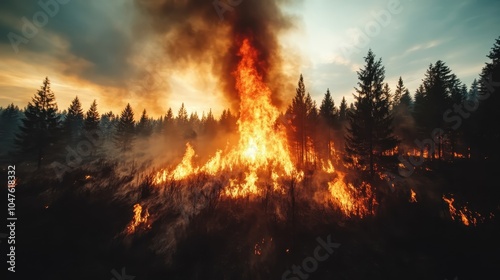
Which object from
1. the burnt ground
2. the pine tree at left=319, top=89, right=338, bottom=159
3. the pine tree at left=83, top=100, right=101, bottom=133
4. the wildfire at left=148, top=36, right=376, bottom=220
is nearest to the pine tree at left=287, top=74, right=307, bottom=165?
the wildfire at left=148, top=36, right=376, bottom=220

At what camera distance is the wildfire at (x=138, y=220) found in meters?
12.3

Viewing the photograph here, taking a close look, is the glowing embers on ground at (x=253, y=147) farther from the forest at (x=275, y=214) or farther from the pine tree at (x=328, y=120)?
the pine tree at (x=328, y=120)

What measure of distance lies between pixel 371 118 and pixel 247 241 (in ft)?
57.4

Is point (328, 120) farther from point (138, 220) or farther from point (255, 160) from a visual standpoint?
point (138, 220)

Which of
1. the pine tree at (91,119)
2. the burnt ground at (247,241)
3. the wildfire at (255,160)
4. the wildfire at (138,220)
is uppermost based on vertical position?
the pine tree at (91,119)

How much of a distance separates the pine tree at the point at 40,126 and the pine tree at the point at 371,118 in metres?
45.0

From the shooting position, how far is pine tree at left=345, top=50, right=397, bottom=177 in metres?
21.0

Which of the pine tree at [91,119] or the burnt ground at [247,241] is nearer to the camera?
the burnt ground at [247,241]

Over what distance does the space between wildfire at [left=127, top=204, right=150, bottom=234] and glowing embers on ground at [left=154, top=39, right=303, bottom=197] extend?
627cm

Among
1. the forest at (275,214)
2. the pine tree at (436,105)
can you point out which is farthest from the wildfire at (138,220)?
the pine tree at (436,105)

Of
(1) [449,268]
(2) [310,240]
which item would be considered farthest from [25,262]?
(1) [449,268]

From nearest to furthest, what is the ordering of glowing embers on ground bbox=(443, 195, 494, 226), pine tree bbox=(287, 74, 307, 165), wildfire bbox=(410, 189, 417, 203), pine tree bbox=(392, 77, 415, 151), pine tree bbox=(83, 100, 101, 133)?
glowing embers on ground bbox=(443, 195, 494, 226), wildfire bbox=(410, 189, 417, 203), pine tree bbox=(287, 74, 307, 165), pine tree bbox=(392, 77, 415, 151), pine tree bbox=(83, 100, 101, 133)

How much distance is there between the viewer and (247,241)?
11.5 meters

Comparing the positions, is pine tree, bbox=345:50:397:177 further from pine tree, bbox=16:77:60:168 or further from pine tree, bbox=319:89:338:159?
pine tree, bbox=16:77:60:168
